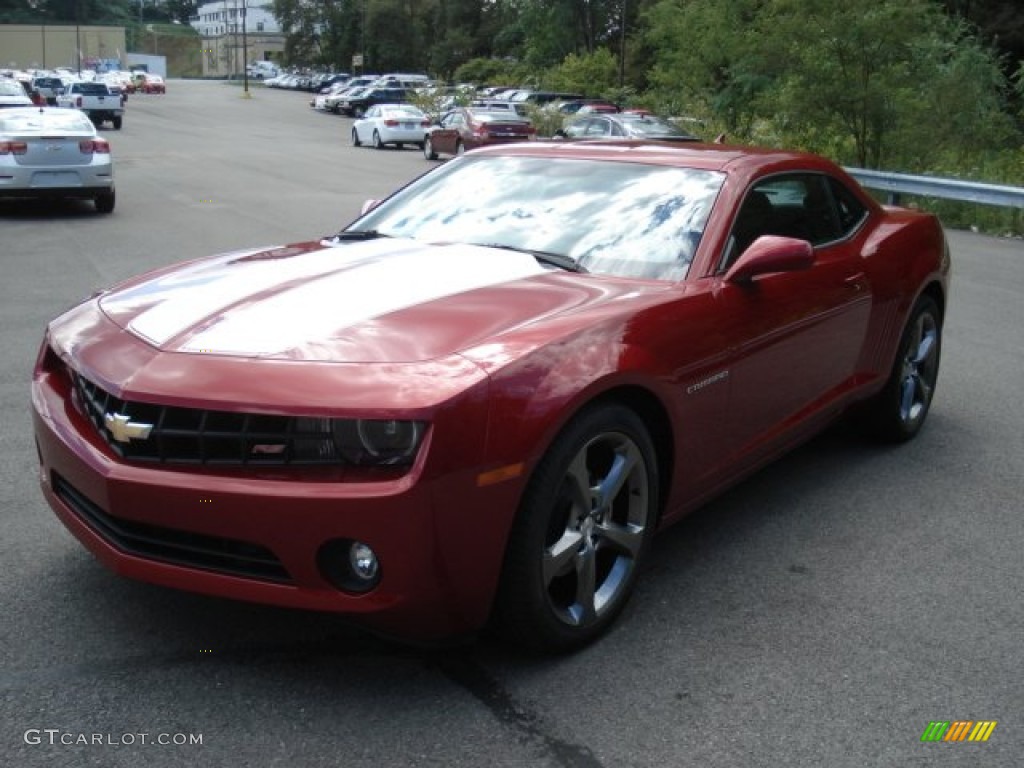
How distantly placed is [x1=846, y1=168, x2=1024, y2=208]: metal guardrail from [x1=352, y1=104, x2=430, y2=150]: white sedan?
19916 mm

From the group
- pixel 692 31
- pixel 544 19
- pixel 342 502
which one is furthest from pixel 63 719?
pixel 544 19

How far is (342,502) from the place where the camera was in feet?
9.25

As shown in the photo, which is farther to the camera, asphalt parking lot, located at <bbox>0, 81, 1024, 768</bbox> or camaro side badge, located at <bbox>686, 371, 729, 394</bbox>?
camaro side badge, located at <bbox>686, 371, 729, 394</bbox>

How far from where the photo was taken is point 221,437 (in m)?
2.94

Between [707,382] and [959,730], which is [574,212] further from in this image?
[959,730]

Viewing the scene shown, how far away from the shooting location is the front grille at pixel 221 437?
2916 mm

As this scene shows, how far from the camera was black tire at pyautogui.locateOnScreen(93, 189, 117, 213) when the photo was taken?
15508mm

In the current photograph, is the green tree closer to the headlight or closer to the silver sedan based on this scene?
the silver sedan

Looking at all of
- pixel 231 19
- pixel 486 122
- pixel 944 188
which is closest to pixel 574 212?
pixel 944 188

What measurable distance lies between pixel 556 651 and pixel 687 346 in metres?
1.09

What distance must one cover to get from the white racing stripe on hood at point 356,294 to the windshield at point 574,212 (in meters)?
0.22

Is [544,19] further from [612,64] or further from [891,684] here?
[891,684]

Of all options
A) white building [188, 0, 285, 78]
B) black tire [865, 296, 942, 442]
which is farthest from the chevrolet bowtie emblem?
white building [188, 0, 285, 78]

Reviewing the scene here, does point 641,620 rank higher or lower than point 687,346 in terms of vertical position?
lower
